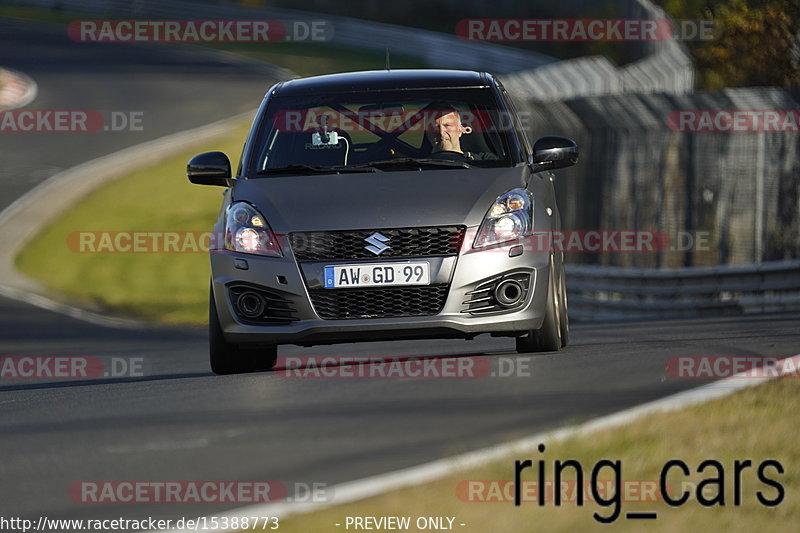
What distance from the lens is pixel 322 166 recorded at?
964 centimetres

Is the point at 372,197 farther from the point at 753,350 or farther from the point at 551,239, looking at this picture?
the point at 753,350

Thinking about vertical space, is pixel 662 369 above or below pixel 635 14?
below

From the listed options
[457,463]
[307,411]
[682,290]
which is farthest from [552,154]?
[682,290]

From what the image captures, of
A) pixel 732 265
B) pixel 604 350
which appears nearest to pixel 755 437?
pixel 604 350

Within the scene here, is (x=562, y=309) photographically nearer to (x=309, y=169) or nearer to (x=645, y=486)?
(x=309, y=169)

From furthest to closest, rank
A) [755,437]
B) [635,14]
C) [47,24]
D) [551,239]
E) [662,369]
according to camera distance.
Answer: [47,24] → [635,14] → [551,239] → [662,369] → [755,437]

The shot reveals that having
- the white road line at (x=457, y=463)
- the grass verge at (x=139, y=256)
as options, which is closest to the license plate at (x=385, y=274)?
the white road line at (x=457, y=463)

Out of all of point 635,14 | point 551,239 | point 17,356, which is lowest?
point 17,356

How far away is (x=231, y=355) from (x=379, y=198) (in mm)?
1466

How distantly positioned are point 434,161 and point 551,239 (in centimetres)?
84

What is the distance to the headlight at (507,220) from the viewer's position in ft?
29.5

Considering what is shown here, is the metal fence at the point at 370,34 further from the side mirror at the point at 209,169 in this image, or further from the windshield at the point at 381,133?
the side mirror at the point at 209,169

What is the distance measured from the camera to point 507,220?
9.09 metres

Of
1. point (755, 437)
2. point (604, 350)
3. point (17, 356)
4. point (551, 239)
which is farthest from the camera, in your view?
point (17, 356)
